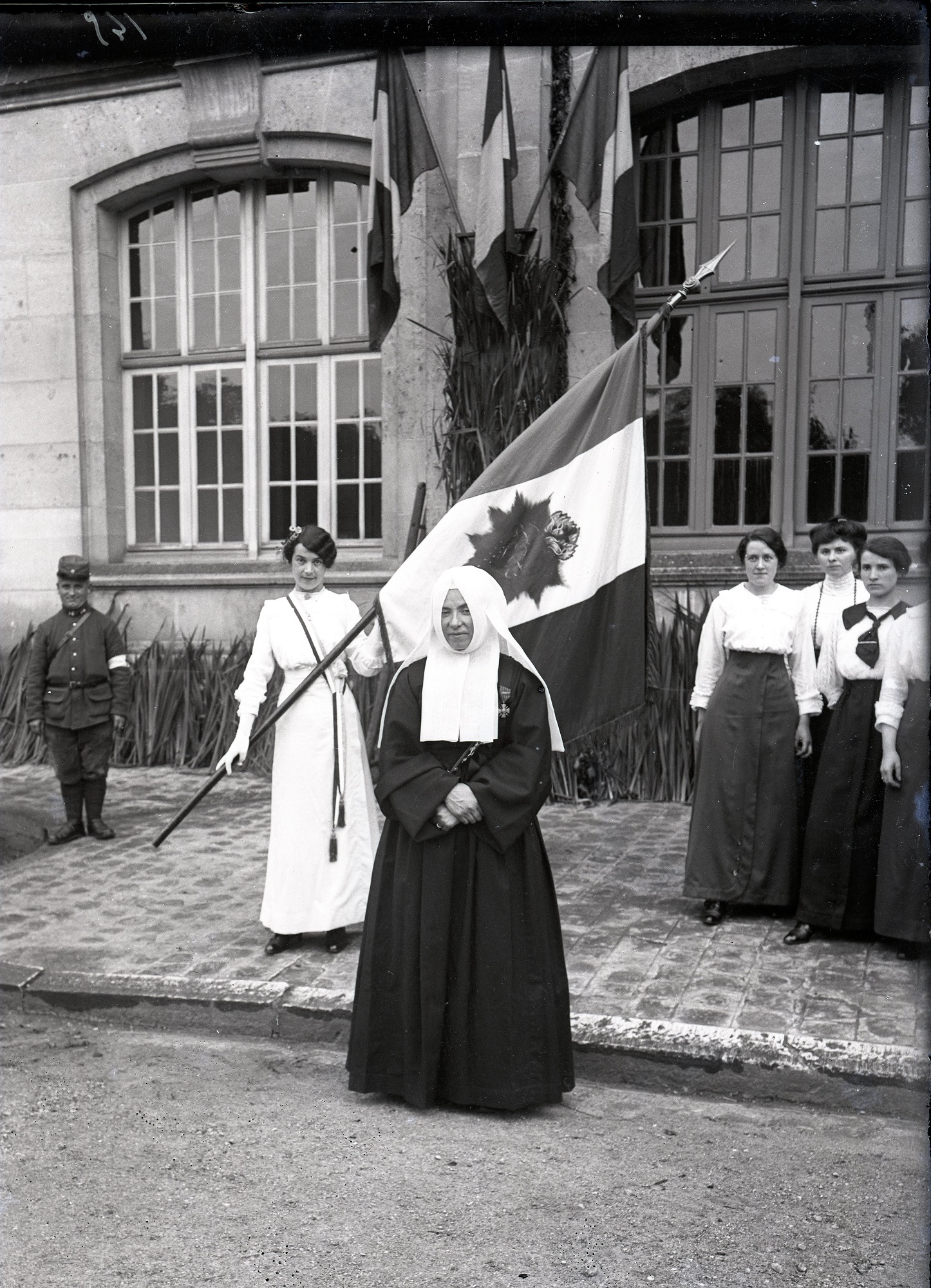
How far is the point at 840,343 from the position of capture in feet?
27.8

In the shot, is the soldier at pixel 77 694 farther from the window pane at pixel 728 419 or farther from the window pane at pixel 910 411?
the window pane at pixel 910 411

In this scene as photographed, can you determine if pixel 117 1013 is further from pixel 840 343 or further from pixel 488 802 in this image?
pixel 840 343

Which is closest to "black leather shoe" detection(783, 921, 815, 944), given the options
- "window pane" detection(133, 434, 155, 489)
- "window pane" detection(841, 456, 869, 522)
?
"window pane" detection(841, 456, 869, 522)

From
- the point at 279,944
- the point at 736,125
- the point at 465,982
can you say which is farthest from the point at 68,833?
the point at 736,125

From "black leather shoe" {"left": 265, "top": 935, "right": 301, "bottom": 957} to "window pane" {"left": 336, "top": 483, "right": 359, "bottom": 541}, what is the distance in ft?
18.3

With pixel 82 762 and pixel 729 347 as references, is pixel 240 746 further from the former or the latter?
pixel 729 347

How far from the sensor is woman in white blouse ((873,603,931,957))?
188 inches

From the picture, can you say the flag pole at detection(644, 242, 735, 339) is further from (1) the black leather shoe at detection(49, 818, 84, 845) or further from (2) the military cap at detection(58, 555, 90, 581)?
(1) the black leather shoe at detection(49, 818, 84, 845)

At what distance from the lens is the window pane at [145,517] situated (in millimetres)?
10898

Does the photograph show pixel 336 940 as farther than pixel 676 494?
No

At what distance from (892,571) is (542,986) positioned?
2.48 m

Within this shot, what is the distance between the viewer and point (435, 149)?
8344 mm

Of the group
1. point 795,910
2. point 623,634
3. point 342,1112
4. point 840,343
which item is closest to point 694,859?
point 795,910

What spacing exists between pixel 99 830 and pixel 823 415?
607cm
